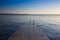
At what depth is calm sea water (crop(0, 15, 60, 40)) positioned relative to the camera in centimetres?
110

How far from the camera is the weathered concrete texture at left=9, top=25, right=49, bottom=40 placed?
1091mm

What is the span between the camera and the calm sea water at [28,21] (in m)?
1.10

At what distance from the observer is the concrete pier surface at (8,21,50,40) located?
1091mm

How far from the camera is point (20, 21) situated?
1.12m

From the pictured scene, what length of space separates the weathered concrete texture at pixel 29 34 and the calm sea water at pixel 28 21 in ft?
0.14

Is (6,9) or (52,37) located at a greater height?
(6,9)

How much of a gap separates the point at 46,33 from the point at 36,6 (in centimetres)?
33

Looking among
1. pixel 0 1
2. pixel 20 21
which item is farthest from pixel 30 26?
pixel 0 1

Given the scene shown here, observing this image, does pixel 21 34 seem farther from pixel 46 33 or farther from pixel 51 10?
pixel 51 10

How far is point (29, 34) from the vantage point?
111cm

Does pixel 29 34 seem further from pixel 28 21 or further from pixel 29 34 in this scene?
pixel 28 21

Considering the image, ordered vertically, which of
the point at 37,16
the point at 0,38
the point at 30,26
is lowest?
the point at 0,38

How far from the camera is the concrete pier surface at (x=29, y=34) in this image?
109 cm

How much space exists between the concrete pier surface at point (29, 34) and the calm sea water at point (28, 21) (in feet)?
0.13
